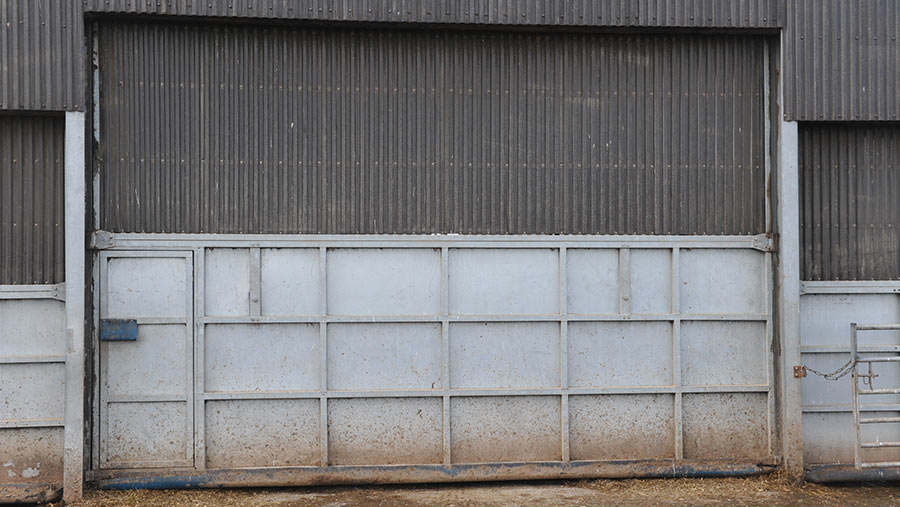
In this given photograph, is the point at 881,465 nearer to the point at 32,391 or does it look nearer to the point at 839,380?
the point at 839,380

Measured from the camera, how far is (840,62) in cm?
814

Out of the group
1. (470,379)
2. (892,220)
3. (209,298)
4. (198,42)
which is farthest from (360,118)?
(892,220)

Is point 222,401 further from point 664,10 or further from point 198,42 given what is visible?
point 664,10

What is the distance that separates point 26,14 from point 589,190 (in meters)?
5.39

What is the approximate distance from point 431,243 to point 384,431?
1.84 m

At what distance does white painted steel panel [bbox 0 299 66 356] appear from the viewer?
25.1 feet

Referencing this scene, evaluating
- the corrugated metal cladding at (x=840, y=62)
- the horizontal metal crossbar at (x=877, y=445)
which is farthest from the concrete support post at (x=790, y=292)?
the horizontal metal crossbar at (x=877, y=445)

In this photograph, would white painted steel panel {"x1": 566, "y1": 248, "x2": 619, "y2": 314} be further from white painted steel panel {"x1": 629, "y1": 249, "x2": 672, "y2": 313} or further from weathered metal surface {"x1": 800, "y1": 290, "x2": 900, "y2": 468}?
weathered metal surface {"x1": 800, "y1": 290, "x2": 900, "y2": 468}

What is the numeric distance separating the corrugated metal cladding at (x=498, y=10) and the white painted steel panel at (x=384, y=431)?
11.8ft

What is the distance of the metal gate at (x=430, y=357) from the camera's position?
7793mm

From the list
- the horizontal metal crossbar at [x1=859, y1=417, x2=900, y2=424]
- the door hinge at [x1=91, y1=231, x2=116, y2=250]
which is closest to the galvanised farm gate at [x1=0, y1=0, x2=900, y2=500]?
the door hinge at [x1=91, y1=231, x2=116, y2=250]

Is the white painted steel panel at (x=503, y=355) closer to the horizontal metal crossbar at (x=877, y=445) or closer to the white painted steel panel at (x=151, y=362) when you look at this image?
the white painted steel panel at (x=151, y=362)

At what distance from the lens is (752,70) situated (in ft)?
27.5

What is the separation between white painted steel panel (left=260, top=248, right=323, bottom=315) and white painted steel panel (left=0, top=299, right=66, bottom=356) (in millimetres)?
1839
